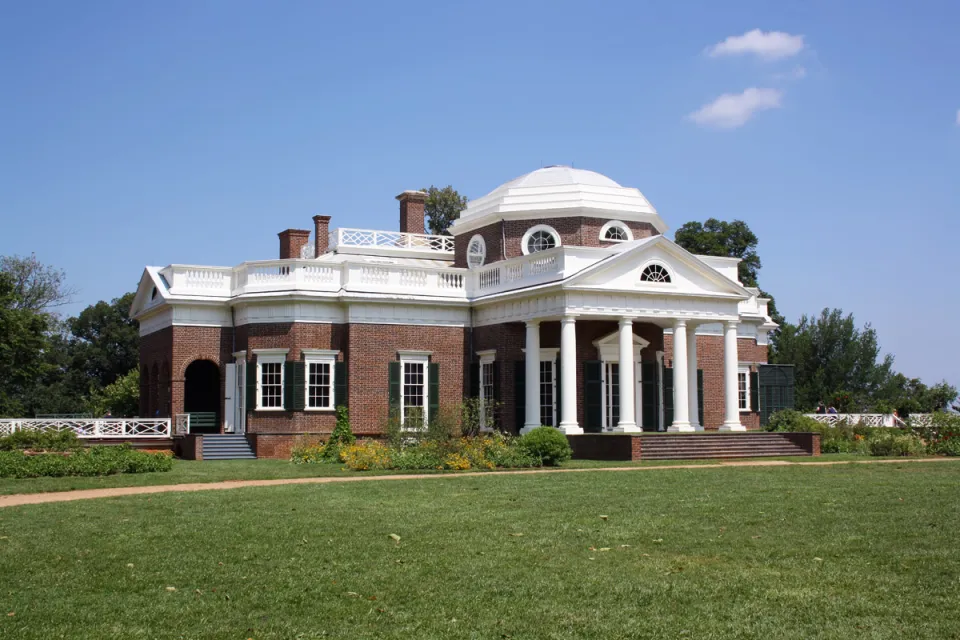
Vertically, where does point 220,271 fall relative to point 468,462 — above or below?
above

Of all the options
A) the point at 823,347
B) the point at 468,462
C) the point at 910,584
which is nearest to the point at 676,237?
the point at 823,347

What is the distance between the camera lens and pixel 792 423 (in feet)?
107

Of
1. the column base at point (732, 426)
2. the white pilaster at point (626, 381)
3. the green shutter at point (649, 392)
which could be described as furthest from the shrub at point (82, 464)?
the column base at point (732, 426)

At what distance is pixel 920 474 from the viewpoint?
20.1 m

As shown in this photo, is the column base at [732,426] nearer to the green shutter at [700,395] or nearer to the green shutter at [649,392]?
the green shutter at [649,392]

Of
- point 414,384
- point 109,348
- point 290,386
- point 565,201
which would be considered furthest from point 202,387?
point 109,348

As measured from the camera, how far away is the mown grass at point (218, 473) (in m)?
20.0

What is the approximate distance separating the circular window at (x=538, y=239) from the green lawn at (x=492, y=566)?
60.6 ft

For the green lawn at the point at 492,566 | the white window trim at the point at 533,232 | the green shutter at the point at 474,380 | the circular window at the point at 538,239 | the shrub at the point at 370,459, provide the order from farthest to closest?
the circular window at the point at 538,239 < the white window trim at the point at 533,232 < the green shutter at the point at 474,380 < the shrub at the point at 370,459 < the green lawn at the point at 492,566

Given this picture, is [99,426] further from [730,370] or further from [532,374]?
[730,370]

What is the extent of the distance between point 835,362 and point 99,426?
43050 millimetres

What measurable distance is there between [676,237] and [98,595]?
56198 millimetres

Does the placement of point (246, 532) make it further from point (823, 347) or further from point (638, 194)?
point (823, 347)

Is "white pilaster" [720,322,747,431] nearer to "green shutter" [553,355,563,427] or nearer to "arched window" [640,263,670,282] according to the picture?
"arched window" [640,263,670,282]
